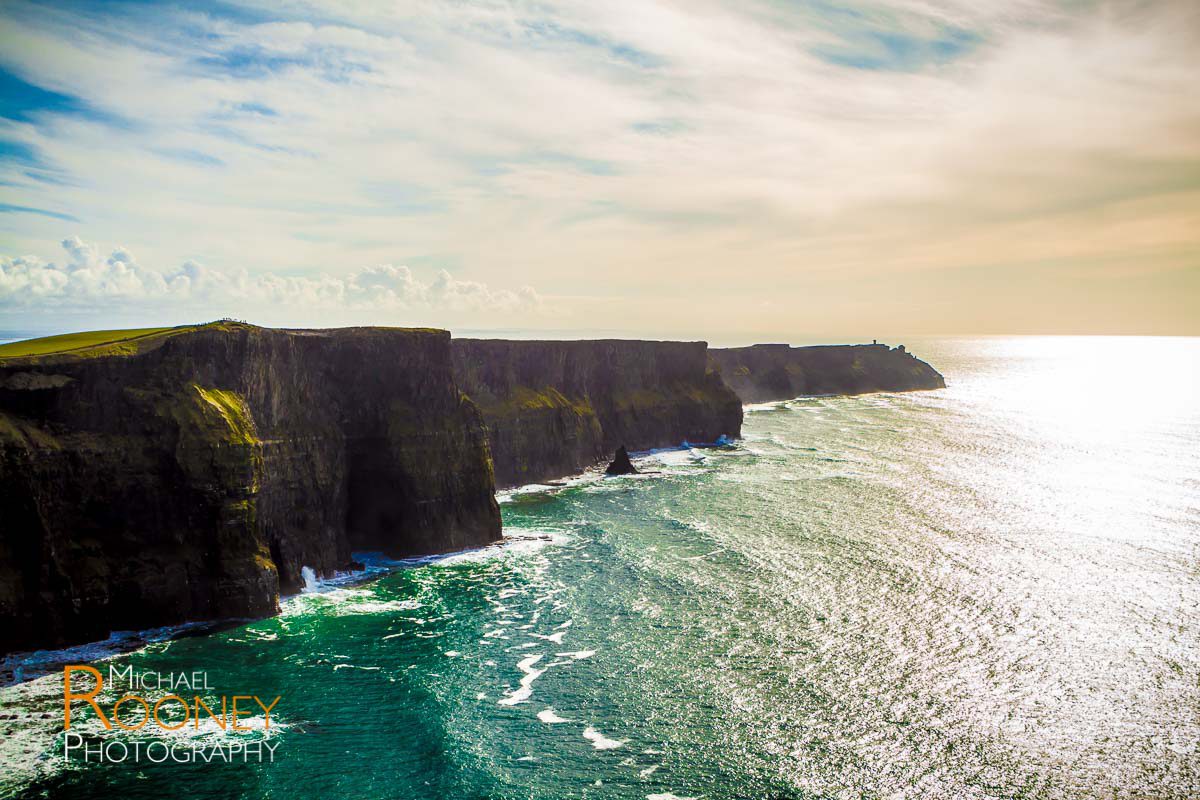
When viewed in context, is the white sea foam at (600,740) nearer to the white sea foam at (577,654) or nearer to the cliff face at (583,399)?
the white sea foam at (577,654)

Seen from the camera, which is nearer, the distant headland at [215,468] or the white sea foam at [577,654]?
the distant headland at [215,468]

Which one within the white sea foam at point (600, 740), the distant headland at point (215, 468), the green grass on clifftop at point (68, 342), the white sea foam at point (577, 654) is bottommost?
the white sea foam at point (600, 740)

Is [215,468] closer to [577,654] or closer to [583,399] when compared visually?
[577,654]

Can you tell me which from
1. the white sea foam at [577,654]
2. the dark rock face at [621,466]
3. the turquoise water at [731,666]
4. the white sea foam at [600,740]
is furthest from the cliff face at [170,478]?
the dark rock face at [621,466]

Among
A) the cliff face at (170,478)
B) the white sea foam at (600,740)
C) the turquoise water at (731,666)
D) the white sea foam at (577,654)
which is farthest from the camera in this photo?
the white sea foam at (577,654)

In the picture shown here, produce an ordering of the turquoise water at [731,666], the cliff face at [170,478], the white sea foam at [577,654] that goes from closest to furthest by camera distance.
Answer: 1. the turquoise water at [731,666]
2. the cliff face at [170,478]
3. the white sea foam at [577,654]

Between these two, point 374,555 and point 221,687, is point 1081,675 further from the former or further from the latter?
point 374,555

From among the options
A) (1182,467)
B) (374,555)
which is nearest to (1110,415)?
(1182,467)
